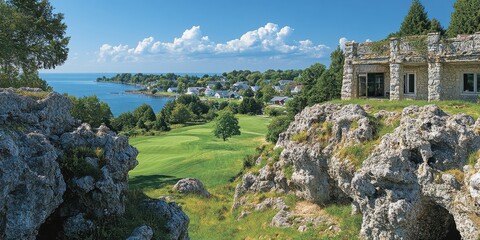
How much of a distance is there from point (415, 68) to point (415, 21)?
17129 mm

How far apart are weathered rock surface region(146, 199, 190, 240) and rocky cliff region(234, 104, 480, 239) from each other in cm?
949

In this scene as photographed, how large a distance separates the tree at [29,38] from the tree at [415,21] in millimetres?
35001

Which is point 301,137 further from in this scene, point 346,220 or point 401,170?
point 401,170

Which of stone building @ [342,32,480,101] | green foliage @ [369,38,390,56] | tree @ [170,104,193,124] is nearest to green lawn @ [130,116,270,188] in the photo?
stone building @ [342,32,480,101]

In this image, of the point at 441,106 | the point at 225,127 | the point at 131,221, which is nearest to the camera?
the point at 131,221

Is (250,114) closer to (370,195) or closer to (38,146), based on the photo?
(370,195)

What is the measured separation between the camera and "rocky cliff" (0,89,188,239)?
9875 millimetres

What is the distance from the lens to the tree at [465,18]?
39344 mm

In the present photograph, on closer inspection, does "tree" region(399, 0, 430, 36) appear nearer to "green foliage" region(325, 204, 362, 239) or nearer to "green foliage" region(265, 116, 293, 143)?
"green foliage" region(265, 116, 293, 143)

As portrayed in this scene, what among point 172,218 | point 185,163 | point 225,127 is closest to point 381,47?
point 172,218

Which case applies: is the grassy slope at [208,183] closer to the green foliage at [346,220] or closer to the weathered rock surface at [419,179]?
the green foliage at [346,220]

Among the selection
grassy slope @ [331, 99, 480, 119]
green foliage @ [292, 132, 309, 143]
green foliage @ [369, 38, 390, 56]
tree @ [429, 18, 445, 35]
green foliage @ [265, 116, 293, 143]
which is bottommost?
green foliage @ [265, 116, 293, 143]

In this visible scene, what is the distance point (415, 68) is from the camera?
29.7m

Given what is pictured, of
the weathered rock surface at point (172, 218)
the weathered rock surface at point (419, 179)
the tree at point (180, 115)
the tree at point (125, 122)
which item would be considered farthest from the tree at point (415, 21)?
the tree at point (180, 115)
